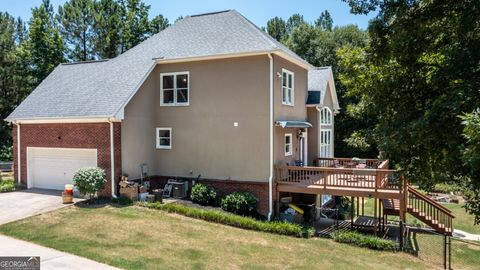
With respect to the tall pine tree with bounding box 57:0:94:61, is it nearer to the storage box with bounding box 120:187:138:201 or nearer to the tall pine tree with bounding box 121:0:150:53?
the tall pine tree with bounding box 121:0:150:53

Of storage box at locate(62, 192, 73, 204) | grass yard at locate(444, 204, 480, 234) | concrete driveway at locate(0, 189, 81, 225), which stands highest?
storage box at locate(62, 192, 73, 204)

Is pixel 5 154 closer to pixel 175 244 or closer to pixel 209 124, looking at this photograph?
pixel 209 124

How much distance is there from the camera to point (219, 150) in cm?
1752

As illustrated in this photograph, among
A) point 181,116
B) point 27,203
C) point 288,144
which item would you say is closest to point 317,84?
point 288,144

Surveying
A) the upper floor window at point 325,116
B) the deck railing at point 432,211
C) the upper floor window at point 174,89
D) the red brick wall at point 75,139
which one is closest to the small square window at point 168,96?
the upper floor window at point 174,89

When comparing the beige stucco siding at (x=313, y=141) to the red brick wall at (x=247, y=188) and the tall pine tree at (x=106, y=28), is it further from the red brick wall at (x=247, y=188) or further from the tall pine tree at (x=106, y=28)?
the tall pine tree at (x=106, y=28)

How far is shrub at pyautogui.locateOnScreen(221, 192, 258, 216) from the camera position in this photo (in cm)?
1600

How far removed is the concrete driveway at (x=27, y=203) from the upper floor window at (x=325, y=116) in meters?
14.3

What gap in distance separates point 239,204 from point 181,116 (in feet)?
17.5

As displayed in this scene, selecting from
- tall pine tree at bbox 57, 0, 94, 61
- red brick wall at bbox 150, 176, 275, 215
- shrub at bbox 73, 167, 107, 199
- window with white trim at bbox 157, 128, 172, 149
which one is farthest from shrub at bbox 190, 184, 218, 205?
tall pine tree at bbox 57, 0, 94, 61

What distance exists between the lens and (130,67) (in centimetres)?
1914

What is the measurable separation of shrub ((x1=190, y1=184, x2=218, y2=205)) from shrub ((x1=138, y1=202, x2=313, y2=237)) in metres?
1.14

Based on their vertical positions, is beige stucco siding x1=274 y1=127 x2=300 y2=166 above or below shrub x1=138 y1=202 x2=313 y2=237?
above

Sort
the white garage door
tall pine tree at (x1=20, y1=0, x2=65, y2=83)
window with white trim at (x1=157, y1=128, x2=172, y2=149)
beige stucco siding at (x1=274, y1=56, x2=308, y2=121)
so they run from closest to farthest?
beige stucco siding at (x1=274, y1=56, x2=308, y2=121) → the white garage door → window with white trim at (x1=157, y1=128, x2=172, y2=149) → tall pine tree at (x1=20, y1=0, x2=65, y2=83)
